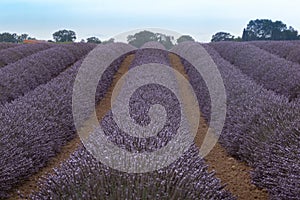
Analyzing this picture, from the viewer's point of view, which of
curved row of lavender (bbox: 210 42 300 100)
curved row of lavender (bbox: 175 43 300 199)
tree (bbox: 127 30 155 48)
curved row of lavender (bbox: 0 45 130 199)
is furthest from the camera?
tree (bbox: 127 30 155 48)

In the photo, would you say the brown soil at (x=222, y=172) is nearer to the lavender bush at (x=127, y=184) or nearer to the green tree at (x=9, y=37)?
the lavender bush at (x=127, y=184)

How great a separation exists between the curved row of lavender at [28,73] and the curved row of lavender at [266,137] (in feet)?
10.1

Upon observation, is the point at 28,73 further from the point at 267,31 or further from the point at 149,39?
the point at 267,31

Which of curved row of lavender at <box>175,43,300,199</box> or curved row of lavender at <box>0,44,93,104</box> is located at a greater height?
curved row of lavender at <box>175,43,300,199</box>

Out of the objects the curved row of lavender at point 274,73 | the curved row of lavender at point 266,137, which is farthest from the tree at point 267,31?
the curved row of lavender at point 266,137

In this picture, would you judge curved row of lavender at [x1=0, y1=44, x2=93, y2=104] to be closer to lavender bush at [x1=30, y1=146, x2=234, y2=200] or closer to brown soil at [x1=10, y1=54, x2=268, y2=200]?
brown soil at [x1=10, y1=54, x2=268, y2=200]

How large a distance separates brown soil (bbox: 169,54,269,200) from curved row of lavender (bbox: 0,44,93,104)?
289 cm

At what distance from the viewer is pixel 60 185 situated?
8.11 ft

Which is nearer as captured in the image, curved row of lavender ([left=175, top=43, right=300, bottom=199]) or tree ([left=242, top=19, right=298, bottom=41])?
curved row of lavender ([left=175, top=43, right=300, bottom=199])

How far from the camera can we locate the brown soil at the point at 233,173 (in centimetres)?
329

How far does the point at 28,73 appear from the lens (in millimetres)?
7477

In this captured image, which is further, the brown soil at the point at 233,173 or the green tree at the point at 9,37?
the green tree at the point at 9,37

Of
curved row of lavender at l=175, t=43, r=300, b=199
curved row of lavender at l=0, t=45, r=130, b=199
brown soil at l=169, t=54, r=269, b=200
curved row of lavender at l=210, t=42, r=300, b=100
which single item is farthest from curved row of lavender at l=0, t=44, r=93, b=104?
curved row of lavender at l=210, t=42, r=300, b=100

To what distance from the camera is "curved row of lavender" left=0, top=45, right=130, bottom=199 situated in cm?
328
